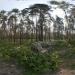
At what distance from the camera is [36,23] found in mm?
34656

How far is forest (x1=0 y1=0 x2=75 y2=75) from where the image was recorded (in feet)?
30.3

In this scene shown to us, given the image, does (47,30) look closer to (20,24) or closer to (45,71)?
(20,24)

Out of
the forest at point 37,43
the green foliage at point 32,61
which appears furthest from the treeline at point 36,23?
the green foliage at point 32,61

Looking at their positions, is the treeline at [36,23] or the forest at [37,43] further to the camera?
the treeline at [36,23]

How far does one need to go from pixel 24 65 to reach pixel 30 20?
26.5 meters

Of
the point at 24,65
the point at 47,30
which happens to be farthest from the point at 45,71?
the point at 47,30

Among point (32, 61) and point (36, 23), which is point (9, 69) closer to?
point (32, 61)

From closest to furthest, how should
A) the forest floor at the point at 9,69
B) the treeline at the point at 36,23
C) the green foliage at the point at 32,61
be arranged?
the forest floor at the point at 9,69 → the green foliage at the point at 32,61 → the treeline at the point at 36,23

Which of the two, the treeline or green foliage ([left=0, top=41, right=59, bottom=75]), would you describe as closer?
green foliage ([left=0, top=41, right=59, bottom=75])

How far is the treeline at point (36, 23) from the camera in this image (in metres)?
29.6

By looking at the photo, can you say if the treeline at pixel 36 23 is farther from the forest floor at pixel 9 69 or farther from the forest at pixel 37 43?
the forest floor at pixel 9 69

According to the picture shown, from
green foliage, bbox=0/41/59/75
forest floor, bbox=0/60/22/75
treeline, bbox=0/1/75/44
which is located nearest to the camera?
forest floor, bbox=0/60/22/75

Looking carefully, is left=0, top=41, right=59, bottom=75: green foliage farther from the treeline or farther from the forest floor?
the treeline

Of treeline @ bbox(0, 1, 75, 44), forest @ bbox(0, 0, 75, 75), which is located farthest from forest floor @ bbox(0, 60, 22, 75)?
treeline @ bbox(0, 1, 75, 44)
